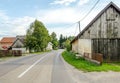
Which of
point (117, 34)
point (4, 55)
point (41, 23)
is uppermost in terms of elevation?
point (41, 23)

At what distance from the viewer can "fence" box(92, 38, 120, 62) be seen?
24375 mm

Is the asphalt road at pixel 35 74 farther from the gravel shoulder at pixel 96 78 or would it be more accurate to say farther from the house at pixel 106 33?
the house at pixel 106 33

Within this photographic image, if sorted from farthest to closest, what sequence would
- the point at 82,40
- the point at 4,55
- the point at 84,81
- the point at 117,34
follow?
the point at 4,55 → the point at 82,40 → the point at 117,34 → the point at 84,81

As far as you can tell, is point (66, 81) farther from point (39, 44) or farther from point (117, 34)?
point (39, 44)

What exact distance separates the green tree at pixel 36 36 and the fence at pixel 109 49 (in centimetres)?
4811

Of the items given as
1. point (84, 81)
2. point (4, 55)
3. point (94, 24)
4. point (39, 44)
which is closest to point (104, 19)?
point (94, 24)

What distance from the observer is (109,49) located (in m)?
24.4

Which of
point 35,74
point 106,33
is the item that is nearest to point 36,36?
point 106,33

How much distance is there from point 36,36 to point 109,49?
50204 millimetres

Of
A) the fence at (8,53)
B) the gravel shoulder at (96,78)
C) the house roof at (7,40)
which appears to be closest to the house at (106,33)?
the gravel shoulder at (96,78)

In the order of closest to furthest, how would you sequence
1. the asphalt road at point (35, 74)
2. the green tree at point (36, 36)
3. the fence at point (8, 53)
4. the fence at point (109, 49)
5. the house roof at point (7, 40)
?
the asphalt road at point (35, 74) → the fence at point (109, 49) → the fence at point (8, 53) → the green tree at point (36, 36) → the house roof at point (7, 40)

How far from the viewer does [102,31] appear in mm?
24594

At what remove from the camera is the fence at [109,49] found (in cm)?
2438

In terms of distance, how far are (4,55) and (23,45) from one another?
3179cm
